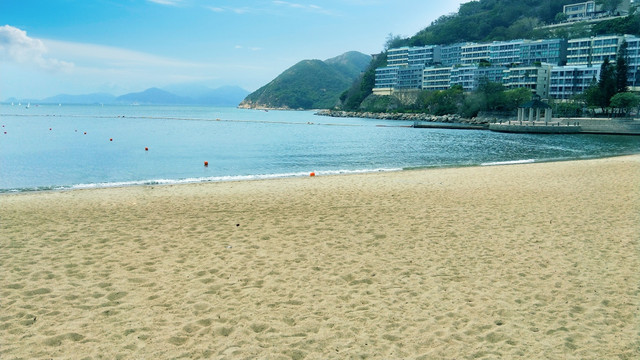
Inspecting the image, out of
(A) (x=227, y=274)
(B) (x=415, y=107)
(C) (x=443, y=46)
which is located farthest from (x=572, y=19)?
(A) (x=227, y=274)

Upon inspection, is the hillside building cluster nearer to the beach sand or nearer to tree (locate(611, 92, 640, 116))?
tree (locate(611, 92, 640, 116))

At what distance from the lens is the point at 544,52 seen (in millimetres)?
115438

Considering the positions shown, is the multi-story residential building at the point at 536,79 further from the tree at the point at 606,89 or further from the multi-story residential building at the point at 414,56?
the multi-story residential building at the point at 414,56


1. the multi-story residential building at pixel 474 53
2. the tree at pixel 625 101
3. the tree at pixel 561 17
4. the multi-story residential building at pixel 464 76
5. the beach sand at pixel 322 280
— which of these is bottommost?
the beach sand at pixel 322 280

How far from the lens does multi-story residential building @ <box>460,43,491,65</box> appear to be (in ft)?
427

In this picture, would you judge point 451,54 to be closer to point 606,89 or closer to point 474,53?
point 474,53

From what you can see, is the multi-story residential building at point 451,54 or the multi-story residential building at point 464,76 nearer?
the multi-story residential building at point 464,76

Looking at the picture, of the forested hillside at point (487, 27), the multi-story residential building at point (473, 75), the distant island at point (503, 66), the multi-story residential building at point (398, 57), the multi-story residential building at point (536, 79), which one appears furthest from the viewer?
the multi-story residential building at point (398, 57)

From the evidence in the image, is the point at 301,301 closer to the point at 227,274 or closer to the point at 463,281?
the point at 227,274

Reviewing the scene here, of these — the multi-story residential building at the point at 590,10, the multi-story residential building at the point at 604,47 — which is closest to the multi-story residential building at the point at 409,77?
the multi-story residential building at the point at 590,10

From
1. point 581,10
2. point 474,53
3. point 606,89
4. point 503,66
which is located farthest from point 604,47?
point 581,10

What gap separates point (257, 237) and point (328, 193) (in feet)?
19.1

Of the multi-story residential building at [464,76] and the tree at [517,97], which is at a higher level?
the multi-story residential building at [464,76]

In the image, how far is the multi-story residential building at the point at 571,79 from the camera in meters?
92.9
